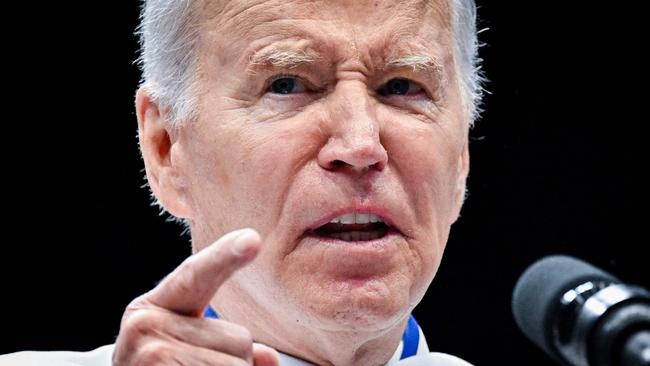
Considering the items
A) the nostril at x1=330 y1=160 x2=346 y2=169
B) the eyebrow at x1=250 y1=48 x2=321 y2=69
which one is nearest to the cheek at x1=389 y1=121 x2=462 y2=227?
the nostril at x1=330 y1=160 x2=346 y2=169

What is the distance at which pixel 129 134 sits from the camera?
2545 millimetres

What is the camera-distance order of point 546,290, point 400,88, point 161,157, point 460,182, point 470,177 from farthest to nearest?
point 470,177
point 460,182
point 161,157
point 400,88
point 546,290

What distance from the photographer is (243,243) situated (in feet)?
4.16

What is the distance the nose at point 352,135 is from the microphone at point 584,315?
0.38m

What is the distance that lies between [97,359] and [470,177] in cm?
133

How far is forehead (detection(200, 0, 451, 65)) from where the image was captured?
178cm

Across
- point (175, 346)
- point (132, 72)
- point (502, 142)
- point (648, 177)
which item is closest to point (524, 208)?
point (502, 142)

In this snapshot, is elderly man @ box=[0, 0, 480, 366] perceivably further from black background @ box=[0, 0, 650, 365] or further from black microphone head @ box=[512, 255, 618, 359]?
black background @ box=[0, 0, 650, 365]

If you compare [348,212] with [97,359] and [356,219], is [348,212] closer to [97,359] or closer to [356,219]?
[356,219]

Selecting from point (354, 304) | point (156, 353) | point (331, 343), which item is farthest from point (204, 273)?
point (331, 343)

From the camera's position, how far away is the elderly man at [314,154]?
1.70 metres

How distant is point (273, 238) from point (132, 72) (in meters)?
1.02

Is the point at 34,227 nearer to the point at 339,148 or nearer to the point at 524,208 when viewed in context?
the point at 339,148

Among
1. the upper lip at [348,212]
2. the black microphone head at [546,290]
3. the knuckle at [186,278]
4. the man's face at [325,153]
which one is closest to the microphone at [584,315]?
the black microphone head at [546,290]
